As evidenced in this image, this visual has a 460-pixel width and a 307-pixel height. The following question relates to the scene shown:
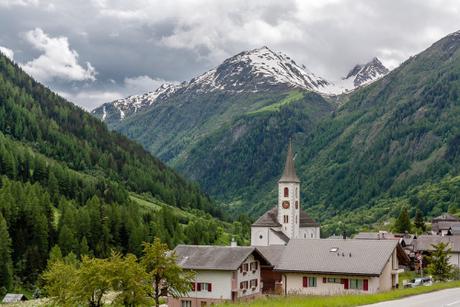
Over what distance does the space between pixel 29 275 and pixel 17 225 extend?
16.7m

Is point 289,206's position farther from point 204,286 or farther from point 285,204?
point 204,286

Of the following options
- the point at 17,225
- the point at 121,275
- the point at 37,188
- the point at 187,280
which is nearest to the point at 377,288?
the point at 187,280

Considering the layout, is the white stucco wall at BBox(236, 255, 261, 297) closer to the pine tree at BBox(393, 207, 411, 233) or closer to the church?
the church

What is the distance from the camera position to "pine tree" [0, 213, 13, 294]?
419ft

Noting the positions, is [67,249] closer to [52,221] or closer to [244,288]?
[52,221]

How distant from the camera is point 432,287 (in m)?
57.5

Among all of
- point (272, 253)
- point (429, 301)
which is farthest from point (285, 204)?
point (429, 301)

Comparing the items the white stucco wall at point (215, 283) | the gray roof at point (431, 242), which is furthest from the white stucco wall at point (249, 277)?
the gray roof at point (431, 242)

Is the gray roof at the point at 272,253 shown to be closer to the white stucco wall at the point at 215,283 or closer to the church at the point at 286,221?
the white stucco wall at the point at 215,283

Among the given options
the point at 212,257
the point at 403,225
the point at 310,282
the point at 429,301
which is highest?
the point at 403,225

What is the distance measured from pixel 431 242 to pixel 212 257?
211 feet

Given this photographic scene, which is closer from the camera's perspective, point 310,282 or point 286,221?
point 310,282

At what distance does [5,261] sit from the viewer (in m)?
130

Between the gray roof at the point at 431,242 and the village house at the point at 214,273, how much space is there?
2213 inches
